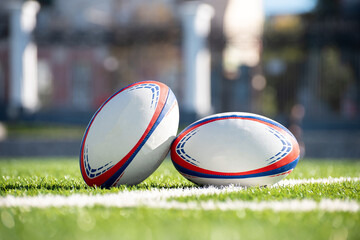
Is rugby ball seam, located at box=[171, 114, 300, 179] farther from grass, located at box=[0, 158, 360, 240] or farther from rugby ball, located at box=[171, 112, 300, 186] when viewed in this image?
grass, located at box=[0, 158, 360, 240]

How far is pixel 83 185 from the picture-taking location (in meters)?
4.76

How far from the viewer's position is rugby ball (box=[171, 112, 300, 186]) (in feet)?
14.3

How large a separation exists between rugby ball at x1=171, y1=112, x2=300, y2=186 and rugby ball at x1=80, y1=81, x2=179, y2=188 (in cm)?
24

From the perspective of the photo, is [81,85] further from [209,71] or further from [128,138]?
[128,138]

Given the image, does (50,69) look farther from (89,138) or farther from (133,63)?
(89,138)

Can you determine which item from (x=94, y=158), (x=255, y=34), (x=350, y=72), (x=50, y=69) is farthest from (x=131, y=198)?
(x=50, y=69)

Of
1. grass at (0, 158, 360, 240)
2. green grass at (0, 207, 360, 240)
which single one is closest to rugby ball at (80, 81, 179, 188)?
grass at (0, 158, 360, 240)

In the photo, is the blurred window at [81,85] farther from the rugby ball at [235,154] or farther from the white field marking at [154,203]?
the white field marking at [154,203]

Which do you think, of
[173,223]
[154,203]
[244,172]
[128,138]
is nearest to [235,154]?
[244,172]

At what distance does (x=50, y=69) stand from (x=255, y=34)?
17.4 metres

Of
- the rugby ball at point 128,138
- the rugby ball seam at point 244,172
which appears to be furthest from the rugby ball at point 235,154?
the rugby ball at point 128,138

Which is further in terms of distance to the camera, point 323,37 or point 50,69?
point 50,69

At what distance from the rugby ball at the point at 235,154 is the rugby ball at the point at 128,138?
24 cm

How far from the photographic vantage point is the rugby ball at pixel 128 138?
4359mm
